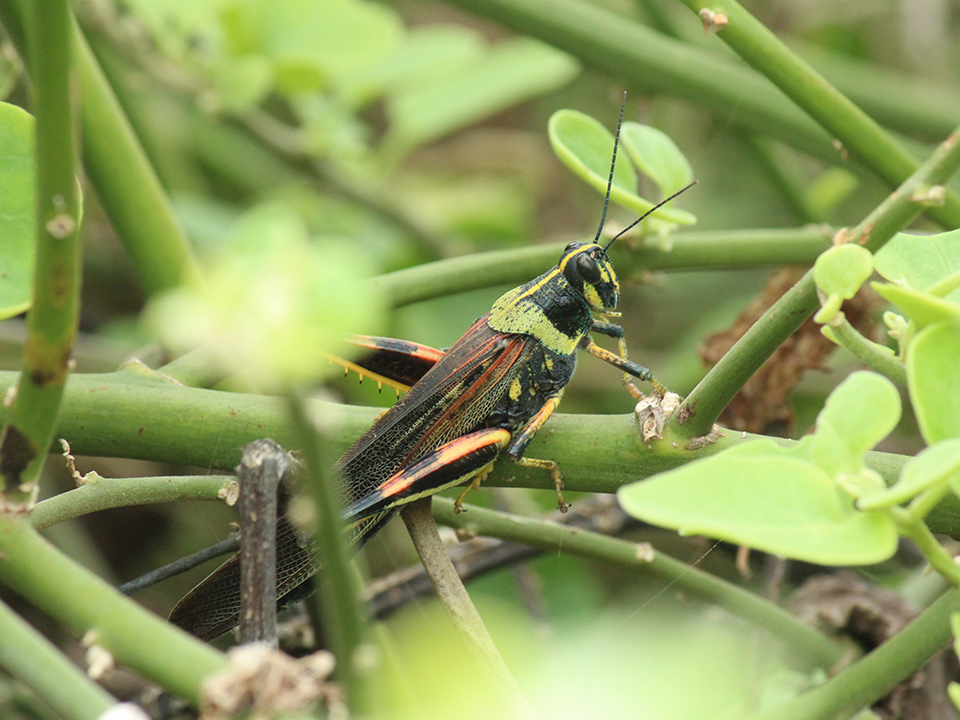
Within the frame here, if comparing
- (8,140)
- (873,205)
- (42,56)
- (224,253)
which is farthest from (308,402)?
(873,205)

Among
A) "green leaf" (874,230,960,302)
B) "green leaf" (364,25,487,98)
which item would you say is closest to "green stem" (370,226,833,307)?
"green leaf" (874,230,960,302)

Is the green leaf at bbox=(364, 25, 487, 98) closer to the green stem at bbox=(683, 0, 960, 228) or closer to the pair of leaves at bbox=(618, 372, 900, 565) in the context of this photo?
the green stem at bbox=(683, 0, 960, 228)

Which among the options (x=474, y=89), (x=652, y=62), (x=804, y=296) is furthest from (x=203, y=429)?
(x=474, y=89)

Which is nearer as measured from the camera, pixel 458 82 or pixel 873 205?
pixel 458 82

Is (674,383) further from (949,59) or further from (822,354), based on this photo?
(949,59)

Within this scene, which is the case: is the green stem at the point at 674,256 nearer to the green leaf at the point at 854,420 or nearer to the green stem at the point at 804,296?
the green stem at the point at 804,296

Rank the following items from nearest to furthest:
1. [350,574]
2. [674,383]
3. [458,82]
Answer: [350,574] < [674,383] < [458,82]

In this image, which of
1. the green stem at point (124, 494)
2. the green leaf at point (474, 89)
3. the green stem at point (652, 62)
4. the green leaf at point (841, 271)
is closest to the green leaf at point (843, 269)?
the green leaf at point (841, 271)
